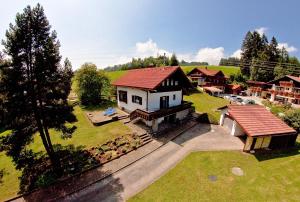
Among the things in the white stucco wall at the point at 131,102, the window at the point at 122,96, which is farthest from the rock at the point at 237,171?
the window at the point at 122,96

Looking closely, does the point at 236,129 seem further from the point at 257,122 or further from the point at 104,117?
the point at 104,117

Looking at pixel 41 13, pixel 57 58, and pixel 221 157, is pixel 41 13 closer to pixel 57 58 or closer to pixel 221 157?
pixel 57 58

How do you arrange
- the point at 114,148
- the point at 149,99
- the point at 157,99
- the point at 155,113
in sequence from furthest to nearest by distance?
the point at 157,99 < the point at 149,99 < the point at 155,113 < the point at 114,148

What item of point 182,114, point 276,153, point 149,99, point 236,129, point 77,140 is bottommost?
point 276,153

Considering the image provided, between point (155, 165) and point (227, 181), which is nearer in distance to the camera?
point (227, 181)

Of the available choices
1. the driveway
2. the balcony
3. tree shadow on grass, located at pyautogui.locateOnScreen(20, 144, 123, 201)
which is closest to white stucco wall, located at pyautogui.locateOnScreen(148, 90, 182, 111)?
the balcony

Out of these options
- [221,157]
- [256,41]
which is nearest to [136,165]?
[221,157]

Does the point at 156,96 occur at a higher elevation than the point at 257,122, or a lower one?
higher

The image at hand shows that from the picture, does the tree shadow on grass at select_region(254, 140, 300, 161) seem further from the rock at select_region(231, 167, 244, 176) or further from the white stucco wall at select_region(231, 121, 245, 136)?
the white stucco wall at select_region(231, 121, 245, 136)

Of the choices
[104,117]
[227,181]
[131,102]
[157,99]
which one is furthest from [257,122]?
[104,117]
